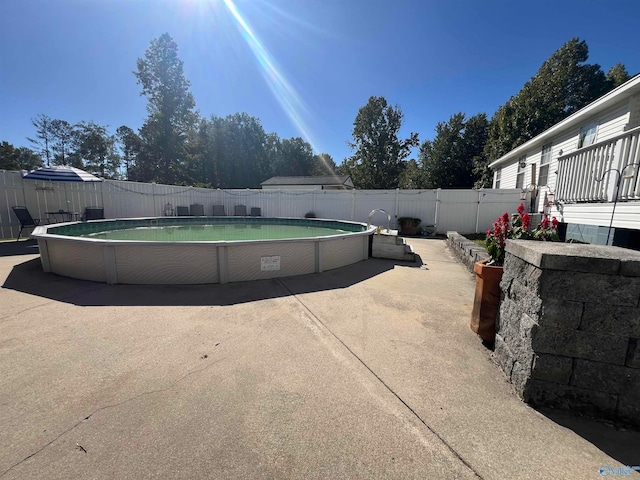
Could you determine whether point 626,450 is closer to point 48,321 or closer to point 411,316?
point 411,316

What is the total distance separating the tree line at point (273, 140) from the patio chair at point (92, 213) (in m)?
20.4

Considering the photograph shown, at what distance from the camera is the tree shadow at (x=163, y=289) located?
3.57 metres

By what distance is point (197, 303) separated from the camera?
11.5 ft

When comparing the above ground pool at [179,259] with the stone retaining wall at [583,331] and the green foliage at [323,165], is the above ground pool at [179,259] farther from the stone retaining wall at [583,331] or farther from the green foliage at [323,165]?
the green foliage at [323,165]

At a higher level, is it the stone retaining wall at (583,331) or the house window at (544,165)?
the house window at (544,165)

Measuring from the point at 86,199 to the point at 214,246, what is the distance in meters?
10.1

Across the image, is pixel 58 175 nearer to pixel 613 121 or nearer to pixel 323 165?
pixel 613 121

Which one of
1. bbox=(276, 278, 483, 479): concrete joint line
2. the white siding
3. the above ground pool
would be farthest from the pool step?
the white siding

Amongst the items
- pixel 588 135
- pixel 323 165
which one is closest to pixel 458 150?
pixel 588 135

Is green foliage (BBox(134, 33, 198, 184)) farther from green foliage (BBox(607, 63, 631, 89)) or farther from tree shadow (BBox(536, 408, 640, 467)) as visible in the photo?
green foliage (BBox(607, 63, 631, 89))

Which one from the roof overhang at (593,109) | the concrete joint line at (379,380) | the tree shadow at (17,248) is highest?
the roof overhang at (593,109)

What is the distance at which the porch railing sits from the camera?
352 centimetres

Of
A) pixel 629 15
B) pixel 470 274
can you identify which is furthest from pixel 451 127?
pixel 470 274

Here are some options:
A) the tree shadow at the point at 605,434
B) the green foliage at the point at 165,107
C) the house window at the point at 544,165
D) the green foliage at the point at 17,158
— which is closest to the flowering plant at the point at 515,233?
the tree shadow at the point at 605,434
